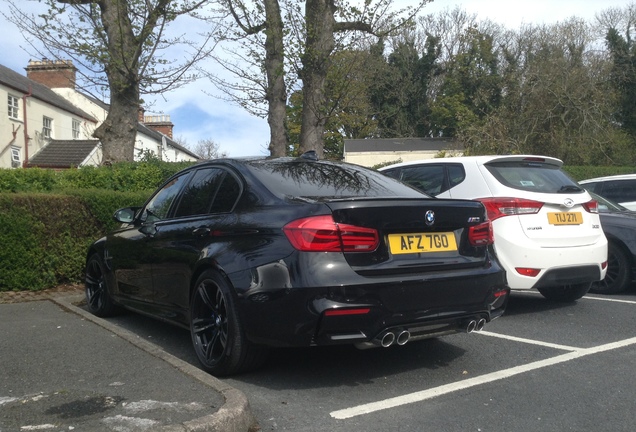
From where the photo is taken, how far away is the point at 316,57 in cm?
1198

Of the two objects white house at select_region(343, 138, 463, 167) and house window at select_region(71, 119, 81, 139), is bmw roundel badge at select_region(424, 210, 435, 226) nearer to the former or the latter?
house window at select_region(71, 119, 81, 139)

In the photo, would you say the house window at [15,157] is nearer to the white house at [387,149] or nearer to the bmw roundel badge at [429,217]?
the white house at [387,149]

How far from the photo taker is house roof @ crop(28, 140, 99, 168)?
3616cm

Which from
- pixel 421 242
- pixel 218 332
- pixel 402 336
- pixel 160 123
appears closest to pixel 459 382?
pixel 402 336

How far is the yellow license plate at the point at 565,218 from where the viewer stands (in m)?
6.57

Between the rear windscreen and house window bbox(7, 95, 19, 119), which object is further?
house window bbox(7, 95, 19, 119)

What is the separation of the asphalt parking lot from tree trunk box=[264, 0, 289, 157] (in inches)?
273

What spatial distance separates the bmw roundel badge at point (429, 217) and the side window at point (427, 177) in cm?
313

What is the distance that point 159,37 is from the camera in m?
12.3

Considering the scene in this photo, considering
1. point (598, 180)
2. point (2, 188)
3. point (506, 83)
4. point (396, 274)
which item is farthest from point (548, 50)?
point (396, 274)

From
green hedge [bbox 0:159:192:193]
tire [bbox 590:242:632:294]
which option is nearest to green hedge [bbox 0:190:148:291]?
green hedge [bbox 0:159:192:193]

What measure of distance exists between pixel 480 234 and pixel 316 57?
7.98 m

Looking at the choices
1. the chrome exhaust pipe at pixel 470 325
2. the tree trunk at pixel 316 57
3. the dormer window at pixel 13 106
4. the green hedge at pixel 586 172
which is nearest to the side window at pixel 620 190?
the tree trunk at pixel 316 57

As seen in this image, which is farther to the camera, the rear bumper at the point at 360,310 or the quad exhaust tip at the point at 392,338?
the quad exhaust tip at the point at 392,338
